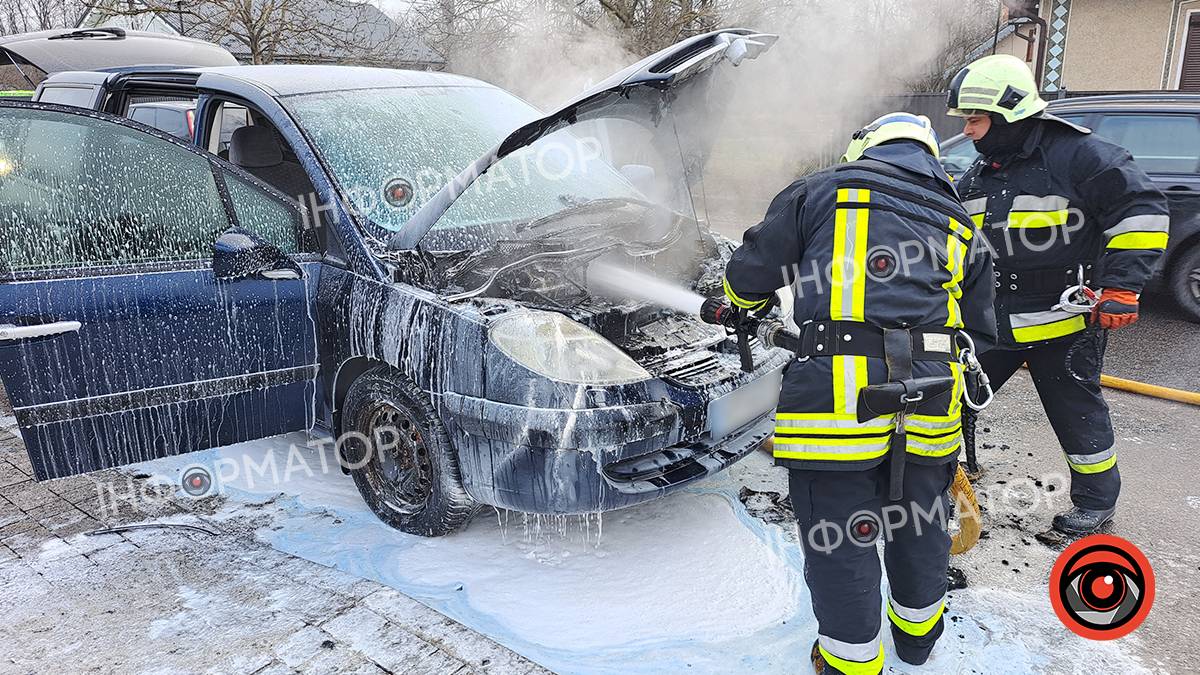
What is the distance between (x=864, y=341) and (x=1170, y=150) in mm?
5260

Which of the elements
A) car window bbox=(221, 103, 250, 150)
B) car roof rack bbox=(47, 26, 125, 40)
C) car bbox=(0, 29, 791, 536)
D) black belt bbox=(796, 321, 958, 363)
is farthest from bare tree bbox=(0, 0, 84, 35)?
black belt bbox=(796, 321, 958, 363)

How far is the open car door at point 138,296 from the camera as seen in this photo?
2.83 meters

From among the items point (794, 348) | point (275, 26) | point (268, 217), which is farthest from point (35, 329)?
point (275, 26)

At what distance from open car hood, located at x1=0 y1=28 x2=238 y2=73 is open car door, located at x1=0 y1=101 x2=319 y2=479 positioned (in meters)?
4.01

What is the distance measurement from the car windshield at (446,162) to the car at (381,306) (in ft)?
0.05

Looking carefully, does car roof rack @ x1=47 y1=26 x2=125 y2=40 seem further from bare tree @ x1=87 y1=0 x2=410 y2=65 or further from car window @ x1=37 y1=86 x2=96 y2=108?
bare tree @ x1=87 y1=0 x2=410 y2=65

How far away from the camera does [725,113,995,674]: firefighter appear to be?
2137 mm

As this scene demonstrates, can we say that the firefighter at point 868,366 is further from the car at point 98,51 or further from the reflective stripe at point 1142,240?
the car at point 98,51

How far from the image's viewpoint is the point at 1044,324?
3.09m

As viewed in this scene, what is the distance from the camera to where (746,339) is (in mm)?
2656

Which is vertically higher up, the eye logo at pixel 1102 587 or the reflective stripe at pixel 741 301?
the reflective stripe at pixel 741 301

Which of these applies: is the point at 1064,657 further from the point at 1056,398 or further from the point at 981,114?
the point at 981,114

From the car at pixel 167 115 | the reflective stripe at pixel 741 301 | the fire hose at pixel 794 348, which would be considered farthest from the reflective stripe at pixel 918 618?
the car at pixel 167 115

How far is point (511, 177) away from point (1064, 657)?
9.03ft
